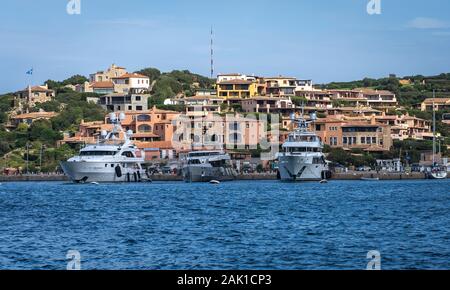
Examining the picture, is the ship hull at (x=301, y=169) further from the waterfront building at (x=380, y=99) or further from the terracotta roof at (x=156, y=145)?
the waterfront building at (x=380, y=99)

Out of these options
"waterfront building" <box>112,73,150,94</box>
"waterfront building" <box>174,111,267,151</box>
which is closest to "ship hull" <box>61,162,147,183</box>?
"waterfront building" <box>174,111,267,151</box>

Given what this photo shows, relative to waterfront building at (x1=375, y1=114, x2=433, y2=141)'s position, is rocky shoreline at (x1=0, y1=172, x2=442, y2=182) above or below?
below

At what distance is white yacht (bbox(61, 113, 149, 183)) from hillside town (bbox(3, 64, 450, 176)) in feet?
43.2

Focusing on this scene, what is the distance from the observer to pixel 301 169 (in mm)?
97812

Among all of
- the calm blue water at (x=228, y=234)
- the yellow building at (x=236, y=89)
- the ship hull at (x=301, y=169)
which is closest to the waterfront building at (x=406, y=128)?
the yellow building at (x=236, y=89)

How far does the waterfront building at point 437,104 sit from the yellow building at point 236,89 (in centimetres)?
3077

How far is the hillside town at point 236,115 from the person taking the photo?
423ft

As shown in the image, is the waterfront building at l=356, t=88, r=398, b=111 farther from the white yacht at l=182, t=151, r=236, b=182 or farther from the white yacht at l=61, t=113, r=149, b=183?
the white yacht at l=61, t=113, r=149, b=183

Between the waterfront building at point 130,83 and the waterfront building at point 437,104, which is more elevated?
the waterfront building at point 130,83

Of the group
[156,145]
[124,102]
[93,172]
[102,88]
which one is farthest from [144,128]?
[93,172]

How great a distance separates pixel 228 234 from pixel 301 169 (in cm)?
6438

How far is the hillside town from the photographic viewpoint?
423ft

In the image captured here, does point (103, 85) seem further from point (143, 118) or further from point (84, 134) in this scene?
point (84, 134)

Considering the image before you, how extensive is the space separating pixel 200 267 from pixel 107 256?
352 cm
